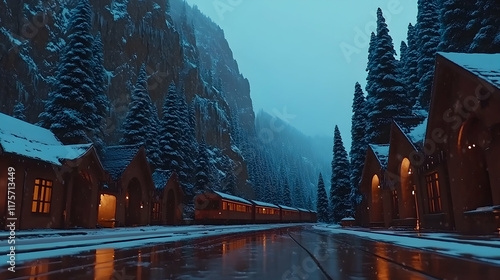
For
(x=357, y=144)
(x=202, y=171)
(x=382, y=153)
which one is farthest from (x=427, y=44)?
(x=202, y=171)

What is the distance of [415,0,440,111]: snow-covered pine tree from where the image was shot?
37.0m

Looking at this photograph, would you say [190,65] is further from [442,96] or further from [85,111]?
[442,96]

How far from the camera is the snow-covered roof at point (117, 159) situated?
33.3m

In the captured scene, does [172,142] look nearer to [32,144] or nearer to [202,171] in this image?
[202,171]

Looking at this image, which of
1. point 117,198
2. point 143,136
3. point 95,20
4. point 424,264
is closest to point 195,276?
point 424,264

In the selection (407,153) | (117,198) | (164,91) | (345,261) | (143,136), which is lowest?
(345,261)

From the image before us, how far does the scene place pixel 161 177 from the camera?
43344mm

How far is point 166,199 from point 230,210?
1084 cm

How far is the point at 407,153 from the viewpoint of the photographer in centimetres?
2564

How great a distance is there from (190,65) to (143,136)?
91.0 m

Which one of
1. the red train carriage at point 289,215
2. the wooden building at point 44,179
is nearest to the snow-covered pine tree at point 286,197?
the red train carriage at point 289,215

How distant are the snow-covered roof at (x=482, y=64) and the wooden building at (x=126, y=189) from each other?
2651 centimetres

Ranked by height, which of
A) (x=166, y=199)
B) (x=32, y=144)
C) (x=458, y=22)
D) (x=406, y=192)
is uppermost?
(x=458, y=22)

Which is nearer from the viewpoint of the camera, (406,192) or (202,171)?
(406,192)
